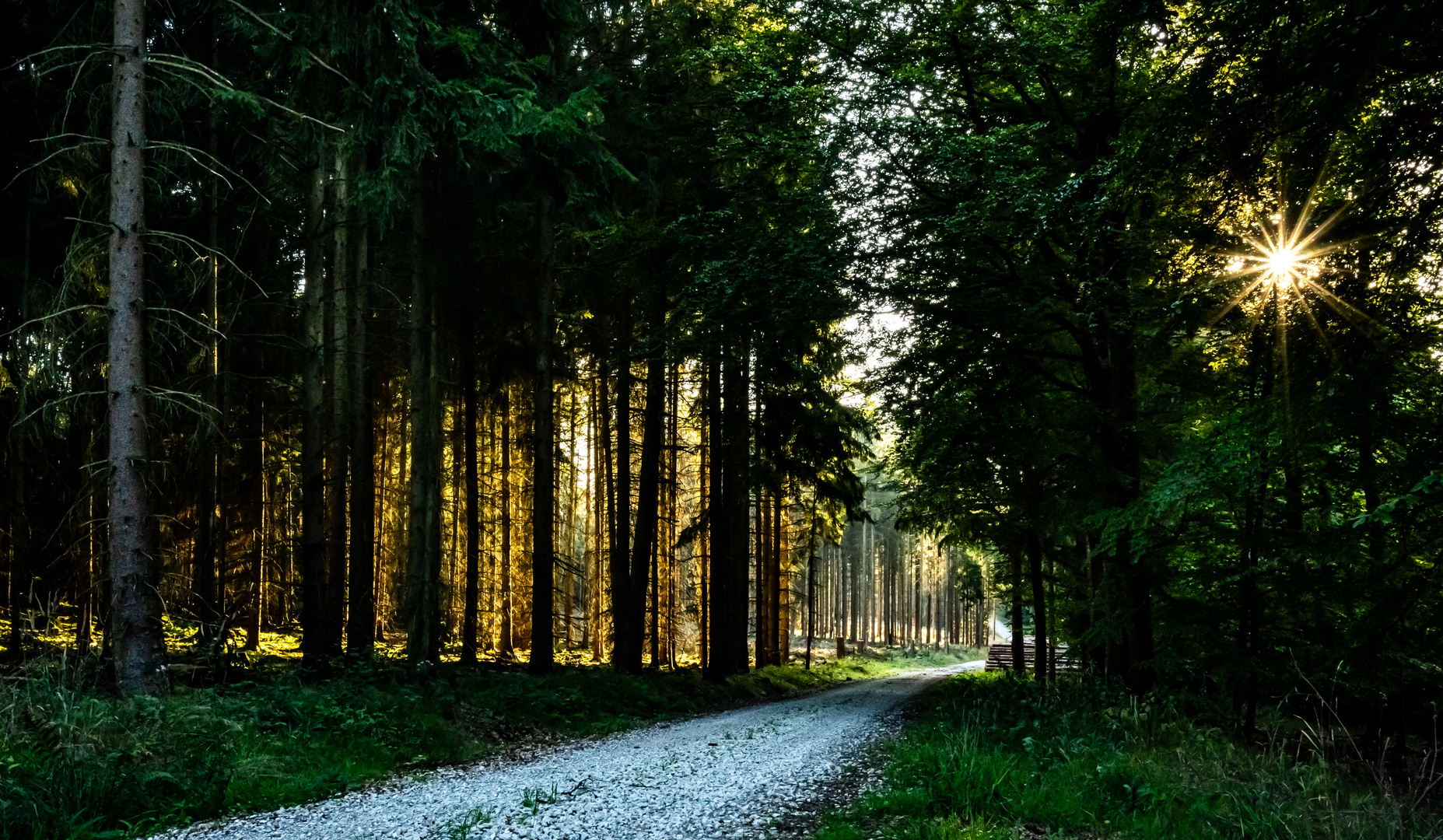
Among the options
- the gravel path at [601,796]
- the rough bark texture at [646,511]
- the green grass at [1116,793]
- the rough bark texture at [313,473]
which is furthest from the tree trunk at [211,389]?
the green grass at [1116,793]

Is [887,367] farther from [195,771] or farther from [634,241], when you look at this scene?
[195,771]

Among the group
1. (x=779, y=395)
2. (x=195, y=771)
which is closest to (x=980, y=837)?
(x=195, y=771)

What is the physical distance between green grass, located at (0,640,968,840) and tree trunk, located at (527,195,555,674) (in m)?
1.59

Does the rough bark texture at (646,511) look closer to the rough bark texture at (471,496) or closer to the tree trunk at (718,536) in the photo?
the tree trunk at (718,536)

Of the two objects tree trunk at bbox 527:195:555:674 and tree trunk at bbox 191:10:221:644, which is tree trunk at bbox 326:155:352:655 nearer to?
tree trunk at bbox 191:10:221:644

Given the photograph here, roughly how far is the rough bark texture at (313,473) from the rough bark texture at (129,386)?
4.14 metres

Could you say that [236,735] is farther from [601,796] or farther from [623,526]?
[623,526]

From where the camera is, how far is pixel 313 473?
1190cm

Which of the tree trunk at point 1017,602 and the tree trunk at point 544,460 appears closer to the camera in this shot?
the tree trunk at point 544,460

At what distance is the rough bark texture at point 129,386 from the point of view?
24.3 ft

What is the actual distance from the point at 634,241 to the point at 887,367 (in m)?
4.95

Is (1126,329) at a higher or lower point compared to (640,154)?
lower

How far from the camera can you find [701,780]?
7020 millimetres

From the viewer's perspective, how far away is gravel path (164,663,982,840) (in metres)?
5.34
